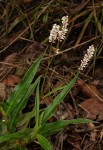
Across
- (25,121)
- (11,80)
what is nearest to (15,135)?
(25,121)

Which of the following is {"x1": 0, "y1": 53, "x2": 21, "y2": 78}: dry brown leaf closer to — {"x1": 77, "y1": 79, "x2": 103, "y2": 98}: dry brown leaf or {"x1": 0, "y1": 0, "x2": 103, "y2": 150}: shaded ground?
{"x1": 0, "y1": 0, "x2": 103, "y2": 150}: shaded ground

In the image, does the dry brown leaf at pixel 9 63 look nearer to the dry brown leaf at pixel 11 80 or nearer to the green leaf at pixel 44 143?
the dry brown leaf at pixel 11 80

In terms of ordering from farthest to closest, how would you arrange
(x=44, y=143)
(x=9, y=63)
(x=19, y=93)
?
(x=9, y=63) < (x=19, y=93) < (x=44, y=143)

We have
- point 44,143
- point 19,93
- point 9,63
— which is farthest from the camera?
point 9,63

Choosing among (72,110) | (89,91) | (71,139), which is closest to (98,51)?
(89,91)

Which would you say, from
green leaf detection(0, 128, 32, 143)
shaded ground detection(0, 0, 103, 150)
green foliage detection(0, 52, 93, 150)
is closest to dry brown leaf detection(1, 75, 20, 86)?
shaded ground detection(0, 0, 103, 150)

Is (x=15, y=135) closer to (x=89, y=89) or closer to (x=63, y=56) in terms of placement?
(x=89, y=89)

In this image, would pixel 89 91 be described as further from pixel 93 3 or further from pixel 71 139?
pixel 93 3

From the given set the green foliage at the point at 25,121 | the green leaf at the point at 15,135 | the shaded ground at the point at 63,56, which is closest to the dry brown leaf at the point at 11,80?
the shaded ground at the point at 63,56
